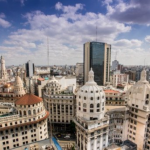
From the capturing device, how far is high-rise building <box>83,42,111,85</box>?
184 meters

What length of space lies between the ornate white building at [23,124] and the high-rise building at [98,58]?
5463 inches

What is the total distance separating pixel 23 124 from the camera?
56.3 metres

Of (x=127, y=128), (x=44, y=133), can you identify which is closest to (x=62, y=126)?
(x=44, y=133)

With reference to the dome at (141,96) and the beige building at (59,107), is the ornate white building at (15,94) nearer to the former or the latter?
the beige building at (59,107)

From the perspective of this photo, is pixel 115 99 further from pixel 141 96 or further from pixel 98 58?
pixel 98 58

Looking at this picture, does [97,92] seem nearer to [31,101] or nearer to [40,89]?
[31,101]

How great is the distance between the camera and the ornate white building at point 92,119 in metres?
47.8

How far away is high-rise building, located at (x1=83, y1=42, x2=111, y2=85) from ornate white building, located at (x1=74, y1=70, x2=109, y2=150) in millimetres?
139615

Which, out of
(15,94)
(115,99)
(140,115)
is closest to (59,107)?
(15,94)

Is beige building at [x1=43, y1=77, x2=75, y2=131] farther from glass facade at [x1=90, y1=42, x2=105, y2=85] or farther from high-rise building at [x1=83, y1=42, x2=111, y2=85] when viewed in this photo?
high-rise building at [x1=83, y1=42, x2=111, y2=85]

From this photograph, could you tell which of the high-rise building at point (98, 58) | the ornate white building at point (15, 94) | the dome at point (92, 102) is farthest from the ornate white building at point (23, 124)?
the high-rise building at point (98, 58)

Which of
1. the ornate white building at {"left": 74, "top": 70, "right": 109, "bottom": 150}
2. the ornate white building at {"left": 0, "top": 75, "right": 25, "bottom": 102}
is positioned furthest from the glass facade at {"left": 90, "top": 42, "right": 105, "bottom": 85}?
the ornate white building at {"left": 74, "top": 70, "right": 109, "bottom": 150}

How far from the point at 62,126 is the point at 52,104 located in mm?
18068

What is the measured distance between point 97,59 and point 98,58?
2158mm
